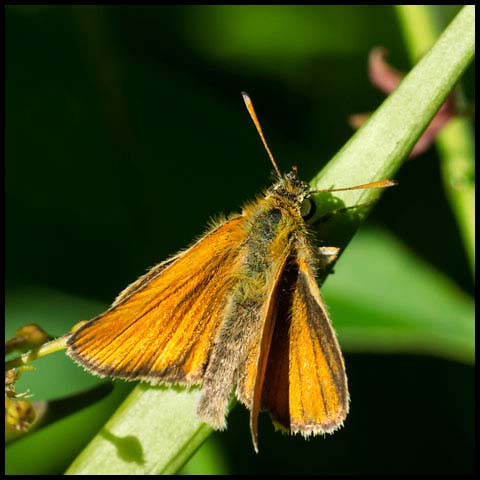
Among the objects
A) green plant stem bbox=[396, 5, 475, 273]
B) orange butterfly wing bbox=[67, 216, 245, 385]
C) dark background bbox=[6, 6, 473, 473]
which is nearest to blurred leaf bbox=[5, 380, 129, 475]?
dark background bbox=[6, 6, 473, 473]

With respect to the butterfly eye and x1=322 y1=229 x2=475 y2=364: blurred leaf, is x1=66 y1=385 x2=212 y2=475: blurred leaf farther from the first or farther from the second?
x1=322 y1=229 x2=475 y2=364: blurred leaf

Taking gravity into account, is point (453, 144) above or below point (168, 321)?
above

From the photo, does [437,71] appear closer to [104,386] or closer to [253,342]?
[253,342]

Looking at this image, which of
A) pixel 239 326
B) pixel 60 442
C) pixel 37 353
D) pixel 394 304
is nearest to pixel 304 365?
pixel 239 326

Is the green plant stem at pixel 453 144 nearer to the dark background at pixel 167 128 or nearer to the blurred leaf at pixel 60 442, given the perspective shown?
the dark background at pixel 167 128

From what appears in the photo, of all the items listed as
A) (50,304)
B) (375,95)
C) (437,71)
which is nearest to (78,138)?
(50,304)

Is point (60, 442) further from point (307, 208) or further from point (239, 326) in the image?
point (307, 208)
